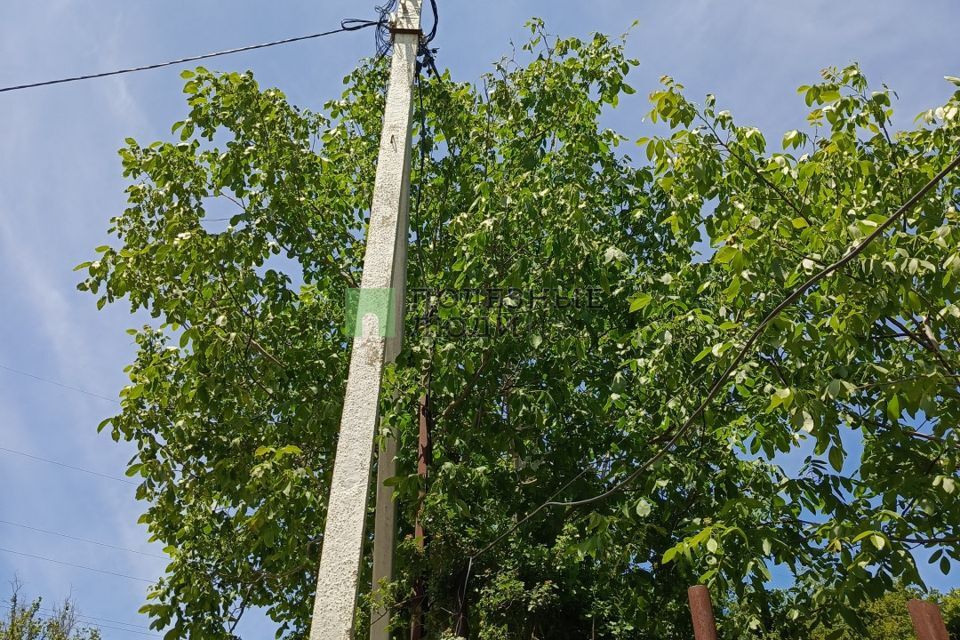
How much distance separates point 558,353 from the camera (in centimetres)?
761

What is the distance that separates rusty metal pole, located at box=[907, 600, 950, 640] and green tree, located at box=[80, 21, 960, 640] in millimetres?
2095

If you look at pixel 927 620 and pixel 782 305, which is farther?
pixel 782 305

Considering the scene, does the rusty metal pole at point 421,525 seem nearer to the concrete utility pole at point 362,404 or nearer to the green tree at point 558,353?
the green tree at point 558,353

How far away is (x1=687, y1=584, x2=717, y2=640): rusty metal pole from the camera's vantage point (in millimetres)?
3699

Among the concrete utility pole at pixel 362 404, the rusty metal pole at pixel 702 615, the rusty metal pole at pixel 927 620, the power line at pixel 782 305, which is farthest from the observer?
the power line at pixel 782 305

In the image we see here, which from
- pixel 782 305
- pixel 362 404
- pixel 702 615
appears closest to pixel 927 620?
pixel 702 615

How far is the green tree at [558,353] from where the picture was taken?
624 cm

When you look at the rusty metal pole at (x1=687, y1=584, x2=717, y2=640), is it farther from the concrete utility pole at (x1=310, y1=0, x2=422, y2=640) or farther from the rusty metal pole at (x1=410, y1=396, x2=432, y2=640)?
the rusty metal pole at (x1=410, y1=396, x2=432, y2=640)

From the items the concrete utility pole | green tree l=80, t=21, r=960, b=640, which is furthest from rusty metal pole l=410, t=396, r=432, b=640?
the concrete utility pole

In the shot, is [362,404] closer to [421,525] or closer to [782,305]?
[782,305]

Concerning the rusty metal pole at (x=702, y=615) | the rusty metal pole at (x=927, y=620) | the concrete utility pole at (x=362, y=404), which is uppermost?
the concrete utility pole at (x=362, y=404)

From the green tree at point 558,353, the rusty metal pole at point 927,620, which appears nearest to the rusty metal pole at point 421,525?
the green tree at point 558,353

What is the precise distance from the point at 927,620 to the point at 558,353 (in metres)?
4.50

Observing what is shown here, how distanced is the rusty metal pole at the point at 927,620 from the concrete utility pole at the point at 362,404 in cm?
245
